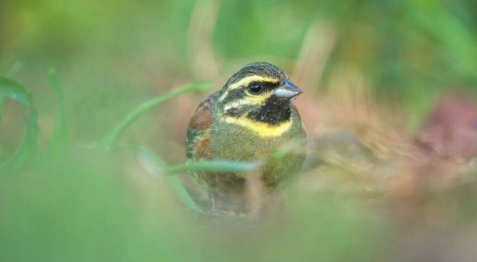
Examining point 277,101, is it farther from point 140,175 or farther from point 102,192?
point 102,192

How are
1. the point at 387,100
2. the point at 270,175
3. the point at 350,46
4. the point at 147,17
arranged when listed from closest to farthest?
the point at 270,175 → the point at 387,100 → the point at 350,46 → the point at 147,17

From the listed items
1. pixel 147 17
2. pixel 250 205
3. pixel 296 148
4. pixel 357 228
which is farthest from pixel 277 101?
pixel 147 17

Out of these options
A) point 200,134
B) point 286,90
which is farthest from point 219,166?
point 200,134

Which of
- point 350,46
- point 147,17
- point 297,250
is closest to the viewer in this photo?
point 297,250

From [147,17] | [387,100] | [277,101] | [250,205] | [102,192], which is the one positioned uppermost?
[147,17]

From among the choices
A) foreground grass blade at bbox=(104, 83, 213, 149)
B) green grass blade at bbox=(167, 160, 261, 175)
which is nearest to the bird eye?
foreground grass blade at bbox=(104, 83, 213, 149)

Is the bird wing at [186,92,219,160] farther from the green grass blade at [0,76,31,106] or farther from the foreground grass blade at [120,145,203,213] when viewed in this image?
the green grass blade at [0,76,31,106]
